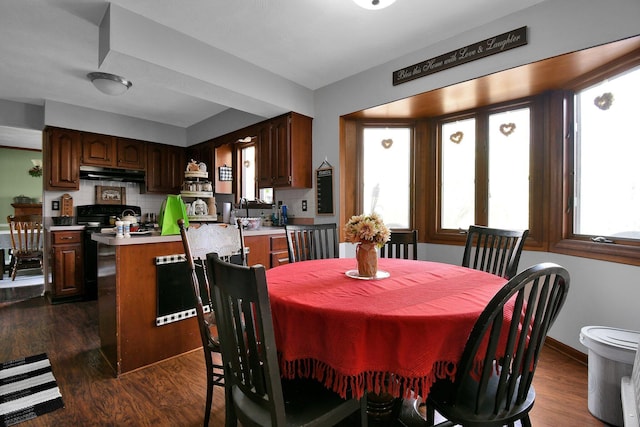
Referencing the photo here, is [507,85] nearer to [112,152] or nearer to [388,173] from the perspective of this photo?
[388,173]

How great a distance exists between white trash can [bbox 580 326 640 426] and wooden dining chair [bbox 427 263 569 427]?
38.2 inches

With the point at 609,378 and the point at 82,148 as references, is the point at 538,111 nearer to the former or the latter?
the point at 609,378

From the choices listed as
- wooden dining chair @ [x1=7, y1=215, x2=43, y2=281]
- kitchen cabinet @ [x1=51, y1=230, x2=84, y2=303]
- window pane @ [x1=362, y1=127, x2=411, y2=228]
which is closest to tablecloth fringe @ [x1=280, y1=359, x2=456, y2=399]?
window pane @ [x1=362, y1=127, x2=411, y2=228]

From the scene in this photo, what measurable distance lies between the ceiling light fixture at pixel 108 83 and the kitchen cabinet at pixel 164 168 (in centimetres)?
175

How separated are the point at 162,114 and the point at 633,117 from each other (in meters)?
5.27

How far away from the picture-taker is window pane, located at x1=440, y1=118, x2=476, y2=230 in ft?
10.3

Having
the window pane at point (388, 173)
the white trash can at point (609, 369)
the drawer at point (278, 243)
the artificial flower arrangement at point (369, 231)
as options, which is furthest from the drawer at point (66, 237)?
the white trash can at point (609, 369)

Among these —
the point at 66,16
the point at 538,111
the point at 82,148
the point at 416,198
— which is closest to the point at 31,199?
the point at 82,148

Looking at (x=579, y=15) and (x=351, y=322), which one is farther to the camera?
(x=579, y=15)

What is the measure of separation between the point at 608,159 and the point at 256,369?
2807 mm

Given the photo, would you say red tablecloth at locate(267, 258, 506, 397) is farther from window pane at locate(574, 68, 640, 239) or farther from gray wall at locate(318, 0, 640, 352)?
window pane at locate(574, 68, 640, 239)

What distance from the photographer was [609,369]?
5.43ft

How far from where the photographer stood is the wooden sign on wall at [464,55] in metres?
2.18

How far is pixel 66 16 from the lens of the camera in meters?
2.25
